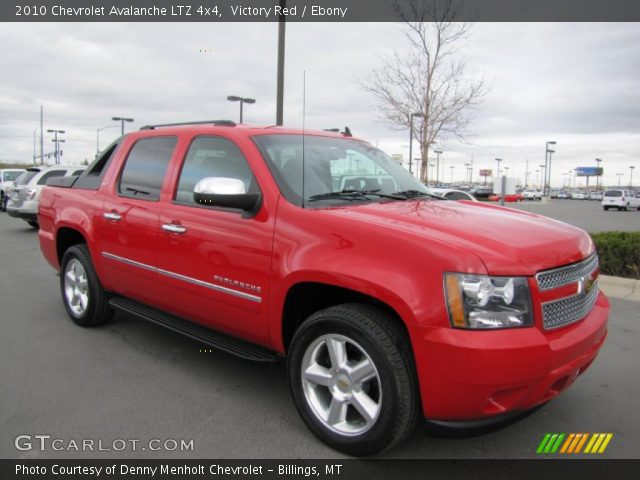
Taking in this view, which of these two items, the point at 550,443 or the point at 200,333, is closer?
the point at 550,443

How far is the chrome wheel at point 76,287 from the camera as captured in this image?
4965 millimetres

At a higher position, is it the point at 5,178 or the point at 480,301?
the point at 5,178

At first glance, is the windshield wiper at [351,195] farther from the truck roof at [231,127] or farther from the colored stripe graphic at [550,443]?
the colored stripe graphic at [550,443]

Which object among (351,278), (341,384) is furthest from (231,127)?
(341,384)

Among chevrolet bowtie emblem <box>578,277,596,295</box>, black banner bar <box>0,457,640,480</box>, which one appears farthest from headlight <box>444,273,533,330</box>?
black banner bar <box>0,457,640,480</box>

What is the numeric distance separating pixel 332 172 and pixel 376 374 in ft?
5.10

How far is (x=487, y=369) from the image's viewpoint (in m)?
2.33

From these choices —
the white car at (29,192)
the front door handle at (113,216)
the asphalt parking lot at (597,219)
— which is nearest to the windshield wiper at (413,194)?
the front door handle at (113,216)

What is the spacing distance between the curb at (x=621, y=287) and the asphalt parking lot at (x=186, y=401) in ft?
4.45

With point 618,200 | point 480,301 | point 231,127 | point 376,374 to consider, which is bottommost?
point 376,374

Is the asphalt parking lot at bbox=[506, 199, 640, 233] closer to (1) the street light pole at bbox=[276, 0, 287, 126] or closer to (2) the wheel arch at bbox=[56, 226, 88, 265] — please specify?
(1) the street light pole at bbox=[276, 0, 287, 126]

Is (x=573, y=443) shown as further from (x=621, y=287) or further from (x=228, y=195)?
(x=621, y=287)

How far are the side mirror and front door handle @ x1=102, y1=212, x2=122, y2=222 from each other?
1.41 m

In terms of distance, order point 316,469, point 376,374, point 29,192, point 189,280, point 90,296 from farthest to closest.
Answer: point 29,192 < point 90,296 < point 189,280 < point 316,469 < point 376,374
